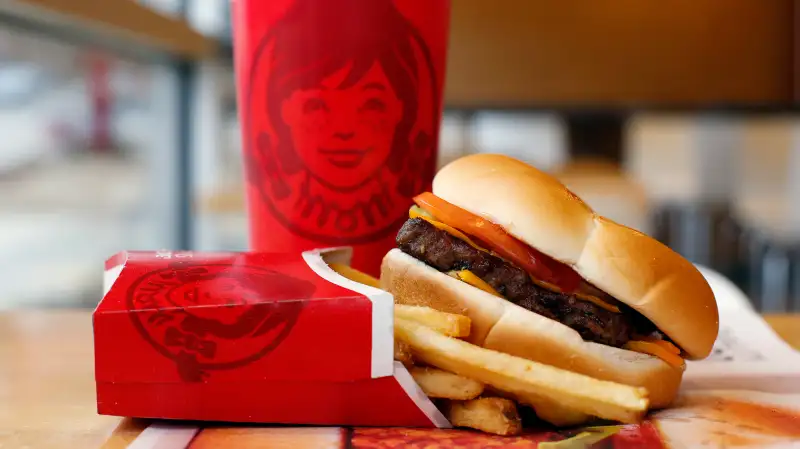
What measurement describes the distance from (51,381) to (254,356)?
1.53 ft

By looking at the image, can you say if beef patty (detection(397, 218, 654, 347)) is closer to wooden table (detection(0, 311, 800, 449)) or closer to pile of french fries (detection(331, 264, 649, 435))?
pile of french fries (detection(331, 264, 649, 435))

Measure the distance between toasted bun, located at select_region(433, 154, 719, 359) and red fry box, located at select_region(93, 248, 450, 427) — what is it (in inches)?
8.1

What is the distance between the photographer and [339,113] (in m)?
1.37

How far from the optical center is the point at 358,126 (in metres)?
1.38

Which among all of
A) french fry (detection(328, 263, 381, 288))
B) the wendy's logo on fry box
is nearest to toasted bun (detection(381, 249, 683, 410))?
french fry (detection(328, 263, 381, 288))

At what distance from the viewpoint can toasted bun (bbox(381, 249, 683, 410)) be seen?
1021mm

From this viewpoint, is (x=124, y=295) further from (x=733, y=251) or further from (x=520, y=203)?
(x=733, y=251)

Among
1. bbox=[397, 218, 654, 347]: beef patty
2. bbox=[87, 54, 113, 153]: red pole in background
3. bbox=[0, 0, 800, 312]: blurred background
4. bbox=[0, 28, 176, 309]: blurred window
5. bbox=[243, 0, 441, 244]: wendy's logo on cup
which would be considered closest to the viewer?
bbox=[397, 218, 654, 347]: beef patty

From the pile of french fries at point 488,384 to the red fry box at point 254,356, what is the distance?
3 cm

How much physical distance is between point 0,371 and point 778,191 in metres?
6.71

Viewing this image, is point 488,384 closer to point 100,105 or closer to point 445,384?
point 445,384

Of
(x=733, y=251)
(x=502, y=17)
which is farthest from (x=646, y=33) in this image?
(x=733, y=251)

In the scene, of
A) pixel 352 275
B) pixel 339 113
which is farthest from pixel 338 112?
pixel 352 275

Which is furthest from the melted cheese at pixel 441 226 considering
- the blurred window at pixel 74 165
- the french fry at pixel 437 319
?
the blurred window at pixel 74 165
